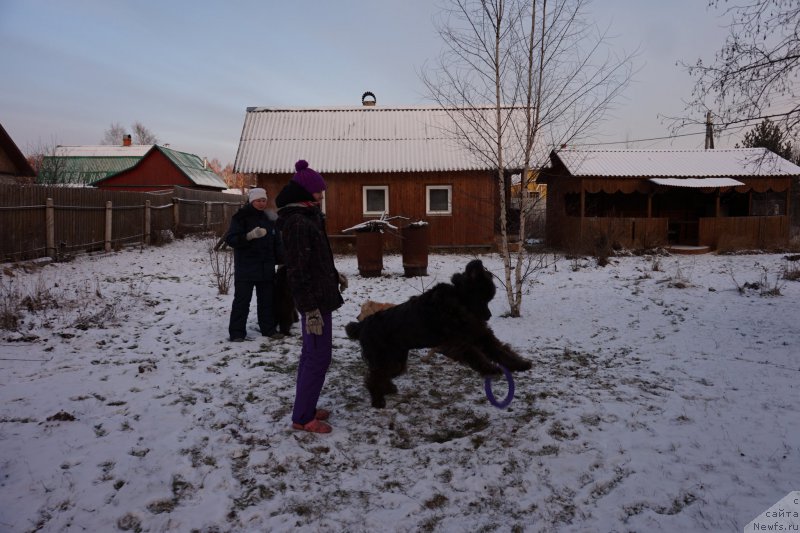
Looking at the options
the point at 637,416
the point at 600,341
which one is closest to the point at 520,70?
the point at 600,341

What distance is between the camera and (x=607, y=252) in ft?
44.7

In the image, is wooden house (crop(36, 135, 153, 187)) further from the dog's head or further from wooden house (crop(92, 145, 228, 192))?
the dog's head

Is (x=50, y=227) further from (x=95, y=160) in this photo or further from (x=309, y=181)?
(x=95, y=160)

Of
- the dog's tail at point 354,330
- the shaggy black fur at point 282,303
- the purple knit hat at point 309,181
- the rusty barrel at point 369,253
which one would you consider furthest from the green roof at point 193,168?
the purple knit hat at point 309,181

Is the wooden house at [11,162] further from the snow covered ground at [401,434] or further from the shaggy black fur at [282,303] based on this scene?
the shaggy black fur at [282,303]

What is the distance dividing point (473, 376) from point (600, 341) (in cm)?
233

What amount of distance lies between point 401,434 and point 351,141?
15395mm

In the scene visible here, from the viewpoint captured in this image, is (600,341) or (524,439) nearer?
(524,439)

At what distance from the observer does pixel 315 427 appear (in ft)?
11.9

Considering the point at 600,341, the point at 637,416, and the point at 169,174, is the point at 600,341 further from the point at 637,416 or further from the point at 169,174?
the point at 169,174

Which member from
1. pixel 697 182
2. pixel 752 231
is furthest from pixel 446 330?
pixel 752 231

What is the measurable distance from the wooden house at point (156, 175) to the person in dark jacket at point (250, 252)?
3096 centimetres

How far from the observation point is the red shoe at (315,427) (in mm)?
3613

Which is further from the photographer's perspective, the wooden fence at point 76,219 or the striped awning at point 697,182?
the striped awning at point 697,182
